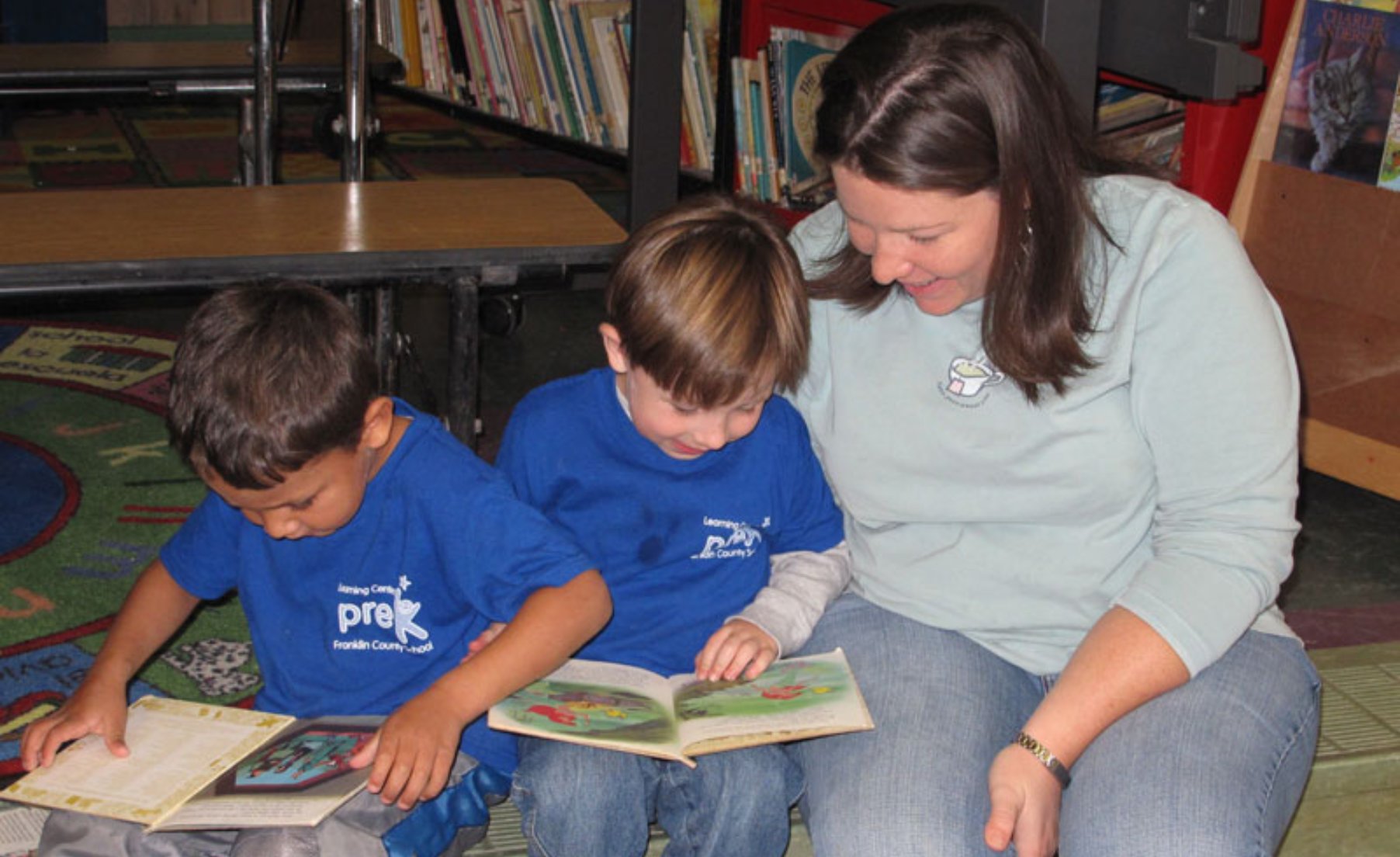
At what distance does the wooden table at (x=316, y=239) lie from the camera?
1.73 meters

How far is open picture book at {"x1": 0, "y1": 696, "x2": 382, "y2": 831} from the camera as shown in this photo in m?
1.21

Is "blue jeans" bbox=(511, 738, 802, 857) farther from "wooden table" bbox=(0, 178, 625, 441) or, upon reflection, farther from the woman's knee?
"wooden table" bbox=(0, 178, 625, 441)

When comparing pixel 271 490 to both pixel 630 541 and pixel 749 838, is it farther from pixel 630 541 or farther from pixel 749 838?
pixel 749 838

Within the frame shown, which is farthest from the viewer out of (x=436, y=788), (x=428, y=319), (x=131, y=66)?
(x=428, y=319)

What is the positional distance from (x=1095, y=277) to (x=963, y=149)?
21 cm

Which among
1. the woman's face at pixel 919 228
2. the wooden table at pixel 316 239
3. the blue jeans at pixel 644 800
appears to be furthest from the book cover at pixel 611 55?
the blue jeans at pixel 644 800

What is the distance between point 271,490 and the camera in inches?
52.0

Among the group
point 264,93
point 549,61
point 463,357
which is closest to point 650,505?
point 463,357

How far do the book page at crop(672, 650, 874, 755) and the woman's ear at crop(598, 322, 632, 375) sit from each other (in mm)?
311

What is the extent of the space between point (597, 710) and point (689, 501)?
0.27 m

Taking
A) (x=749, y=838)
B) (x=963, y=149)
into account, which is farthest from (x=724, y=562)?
(x=963, y=149)

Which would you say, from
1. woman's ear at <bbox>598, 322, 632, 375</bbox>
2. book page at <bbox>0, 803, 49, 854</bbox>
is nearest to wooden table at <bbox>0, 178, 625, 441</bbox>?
woman's ear at <bbox>598, 322, 632, 375</bbox>

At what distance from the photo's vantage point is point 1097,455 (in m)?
1.40

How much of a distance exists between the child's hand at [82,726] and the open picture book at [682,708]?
368 mm
